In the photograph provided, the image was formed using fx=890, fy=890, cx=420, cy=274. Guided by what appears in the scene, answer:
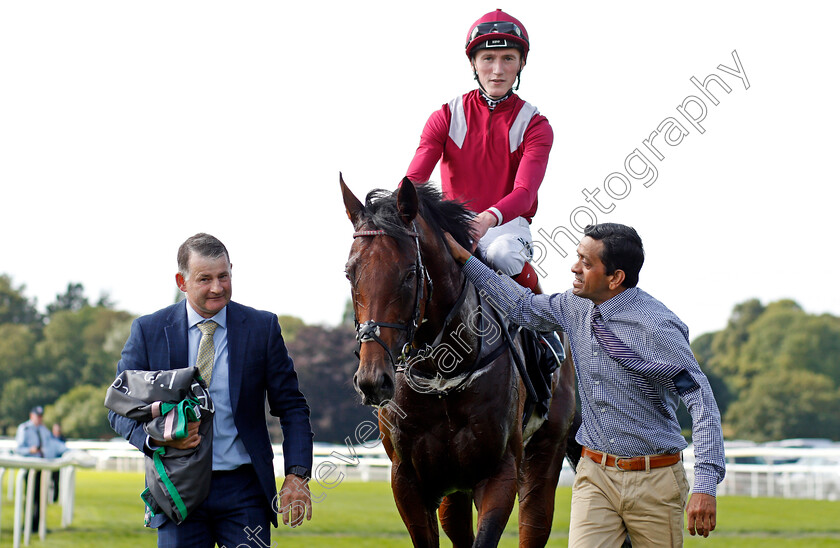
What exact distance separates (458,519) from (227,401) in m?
1.68

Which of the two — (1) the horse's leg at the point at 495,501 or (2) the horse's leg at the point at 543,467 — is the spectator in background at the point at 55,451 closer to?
(2) the horse's leg at the point at 543,467

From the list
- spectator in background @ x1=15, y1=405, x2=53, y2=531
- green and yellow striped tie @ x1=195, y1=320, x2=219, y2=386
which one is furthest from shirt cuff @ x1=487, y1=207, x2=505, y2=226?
spectator in background @ x1=15, y1=405, x2=53, y2=531

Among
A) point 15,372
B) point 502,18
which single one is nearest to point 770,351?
point 15,372

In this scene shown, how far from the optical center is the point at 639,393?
11.4 feet

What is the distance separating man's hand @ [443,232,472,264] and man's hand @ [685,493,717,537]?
1.54 m

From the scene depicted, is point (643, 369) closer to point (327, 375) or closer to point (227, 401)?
point (227, 401)

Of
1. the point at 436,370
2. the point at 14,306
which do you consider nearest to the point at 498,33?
the point at 436,370

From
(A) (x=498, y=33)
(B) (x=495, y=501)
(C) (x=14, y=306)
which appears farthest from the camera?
(C) (x=14, y=306)

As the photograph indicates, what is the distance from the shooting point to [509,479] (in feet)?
13.4

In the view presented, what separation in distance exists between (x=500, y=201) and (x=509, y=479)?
4.55ft

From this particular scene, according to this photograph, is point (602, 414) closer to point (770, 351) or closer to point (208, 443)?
point (208, 443)

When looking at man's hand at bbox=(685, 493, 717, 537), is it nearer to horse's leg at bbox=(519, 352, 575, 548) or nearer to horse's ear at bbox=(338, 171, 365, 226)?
horse's ear at bbox=(338, 171, 365, 226)

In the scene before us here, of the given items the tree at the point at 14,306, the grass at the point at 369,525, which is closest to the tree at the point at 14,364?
the tree at the point at 14,306

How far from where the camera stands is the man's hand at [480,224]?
4.29 m
